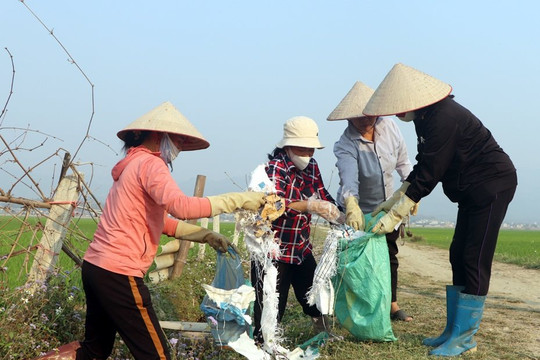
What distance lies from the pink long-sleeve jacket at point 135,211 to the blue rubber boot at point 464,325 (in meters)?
2.09

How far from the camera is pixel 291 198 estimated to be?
3.86 metres

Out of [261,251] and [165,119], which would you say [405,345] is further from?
[165,119]

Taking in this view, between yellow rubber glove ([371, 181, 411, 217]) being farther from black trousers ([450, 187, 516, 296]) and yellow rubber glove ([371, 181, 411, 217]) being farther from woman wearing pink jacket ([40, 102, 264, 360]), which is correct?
woman wearing pink jacket ([40, 102, 264, 360])

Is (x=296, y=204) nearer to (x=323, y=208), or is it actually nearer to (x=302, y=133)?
(x=323, y=208)

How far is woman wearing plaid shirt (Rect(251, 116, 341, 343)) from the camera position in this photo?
12.3 ft

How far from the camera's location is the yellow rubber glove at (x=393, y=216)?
13.0ft

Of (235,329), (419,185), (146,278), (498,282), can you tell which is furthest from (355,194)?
(498,282)

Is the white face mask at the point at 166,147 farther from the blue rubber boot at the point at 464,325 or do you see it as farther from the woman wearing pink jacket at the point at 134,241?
the blue rubber boot at the point at 464,325

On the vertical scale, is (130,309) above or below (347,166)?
below

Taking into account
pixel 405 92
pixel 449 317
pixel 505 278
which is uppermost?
pixel 405 92

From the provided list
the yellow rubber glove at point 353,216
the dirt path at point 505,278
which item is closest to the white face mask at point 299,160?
the yellow rubber glove at point 353,216

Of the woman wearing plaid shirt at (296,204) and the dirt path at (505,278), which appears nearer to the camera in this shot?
the woman wearing plaid shirt at (296,204)

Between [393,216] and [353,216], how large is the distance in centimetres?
29

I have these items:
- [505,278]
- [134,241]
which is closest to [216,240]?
[134,241]
